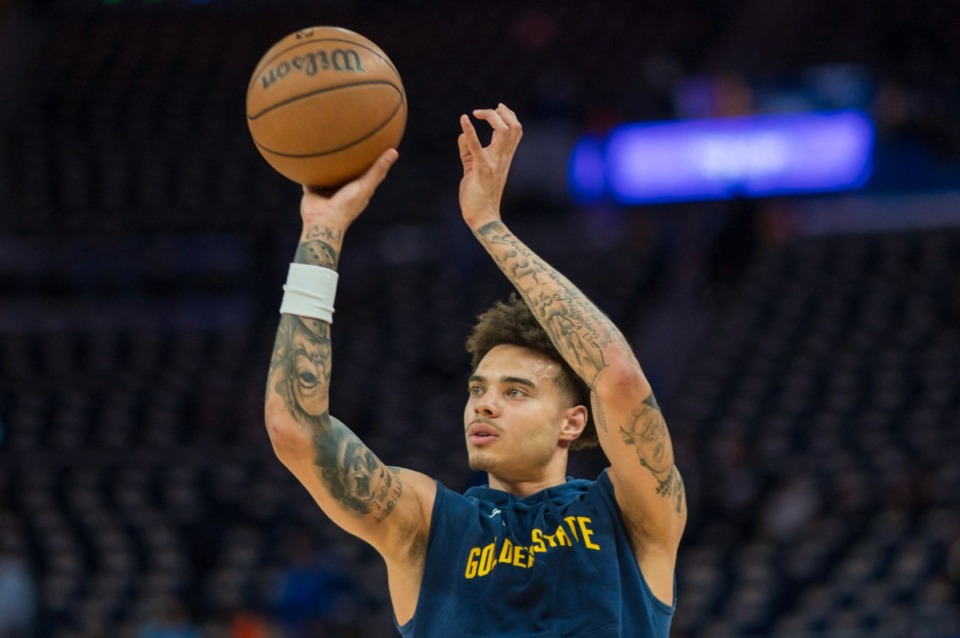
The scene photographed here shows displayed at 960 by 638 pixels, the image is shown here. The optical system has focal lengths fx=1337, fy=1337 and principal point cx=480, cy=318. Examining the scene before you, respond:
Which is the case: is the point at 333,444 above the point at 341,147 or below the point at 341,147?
below

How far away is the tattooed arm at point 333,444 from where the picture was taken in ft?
10.6

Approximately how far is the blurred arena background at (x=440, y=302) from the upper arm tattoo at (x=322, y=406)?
590 centimetres

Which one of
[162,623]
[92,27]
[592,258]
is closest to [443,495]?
[162,623]

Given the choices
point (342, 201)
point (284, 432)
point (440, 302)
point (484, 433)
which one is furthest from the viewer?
point (440, 302)

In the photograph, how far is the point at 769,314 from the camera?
46.1ft

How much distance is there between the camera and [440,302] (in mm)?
14938

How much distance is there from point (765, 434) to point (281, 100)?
9215 millimetres

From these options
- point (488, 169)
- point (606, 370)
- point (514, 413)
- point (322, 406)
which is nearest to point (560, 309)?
point (606, 370)

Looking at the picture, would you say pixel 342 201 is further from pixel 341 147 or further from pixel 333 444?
pixel 333 444

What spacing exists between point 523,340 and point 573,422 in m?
0.27

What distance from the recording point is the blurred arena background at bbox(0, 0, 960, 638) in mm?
10266

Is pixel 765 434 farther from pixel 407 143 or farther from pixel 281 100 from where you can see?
pixel 281 100

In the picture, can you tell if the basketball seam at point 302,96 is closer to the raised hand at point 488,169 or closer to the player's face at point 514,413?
Answer: the raised hand at point 488,169

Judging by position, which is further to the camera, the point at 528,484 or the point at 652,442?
the point at 528,484
